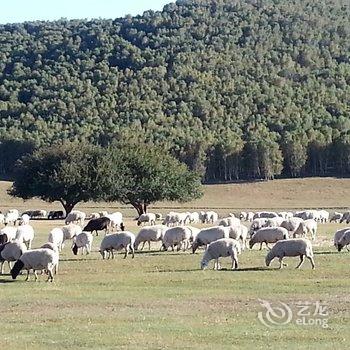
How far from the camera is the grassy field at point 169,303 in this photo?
60.0ft

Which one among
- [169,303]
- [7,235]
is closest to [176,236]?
[7,235]

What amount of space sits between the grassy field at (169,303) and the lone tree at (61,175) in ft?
145

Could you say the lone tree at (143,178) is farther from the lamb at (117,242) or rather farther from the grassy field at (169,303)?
the grassy field at (169,303)

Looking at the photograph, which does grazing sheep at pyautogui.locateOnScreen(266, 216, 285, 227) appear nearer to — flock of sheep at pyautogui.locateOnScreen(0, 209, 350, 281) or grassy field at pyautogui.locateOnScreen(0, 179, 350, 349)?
flock of sheep at pyautogui.locateOnScreen(0, 209, 350, 281)

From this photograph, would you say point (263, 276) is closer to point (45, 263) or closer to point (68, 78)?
point (45, 263)

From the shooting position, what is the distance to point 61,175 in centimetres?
7988

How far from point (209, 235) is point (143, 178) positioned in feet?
156

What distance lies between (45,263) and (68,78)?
540 feet

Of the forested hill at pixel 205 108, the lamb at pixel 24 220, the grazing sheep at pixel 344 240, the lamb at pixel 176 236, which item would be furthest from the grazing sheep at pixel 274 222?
the forested hill at pixel 205 108

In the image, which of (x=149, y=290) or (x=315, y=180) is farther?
(x=315, y=180)

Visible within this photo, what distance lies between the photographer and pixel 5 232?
38.3m

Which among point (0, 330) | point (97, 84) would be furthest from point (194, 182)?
point (97, 84)

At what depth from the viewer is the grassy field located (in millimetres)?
18297

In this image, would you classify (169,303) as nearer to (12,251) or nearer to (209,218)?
(12,251)
